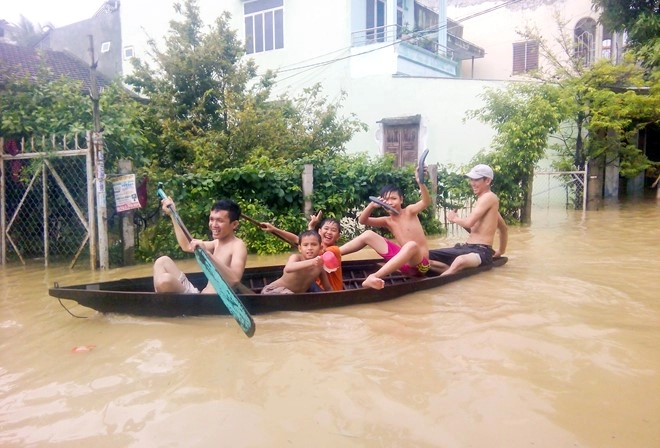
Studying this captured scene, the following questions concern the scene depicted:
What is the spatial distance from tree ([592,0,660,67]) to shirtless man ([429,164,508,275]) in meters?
10.3

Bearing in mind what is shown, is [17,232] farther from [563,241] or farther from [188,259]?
[563,241]

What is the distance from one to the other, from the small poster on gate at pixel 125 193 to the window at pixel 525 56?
1731 centimetres

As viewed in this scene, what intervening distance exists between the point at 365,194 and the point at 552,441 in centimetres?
655

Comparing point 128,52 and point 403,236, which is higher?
point 128,52

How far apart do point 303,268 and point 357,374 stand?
4.79ft

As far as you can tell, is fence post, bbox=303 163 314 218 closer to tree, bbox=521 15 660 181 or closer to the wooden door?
tree, bbox=521 15 660 181

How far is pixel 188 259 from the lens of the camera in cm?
786

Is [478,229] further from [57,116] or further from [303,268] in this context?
[57,116]

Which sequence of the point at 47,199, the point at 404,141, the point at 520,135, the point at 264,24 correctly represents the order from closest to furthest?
the point at 47,199 < the point at 520,135 < the point at 404,141 < the point at 264,24

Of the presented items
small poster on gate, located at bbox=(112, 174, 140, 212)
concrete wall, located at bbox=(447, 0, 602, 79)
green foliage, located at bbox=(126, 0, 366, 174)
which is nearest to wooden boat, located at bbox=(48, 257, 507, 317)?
small poster on gate, located at bbox=(112, 174, 140, 212)

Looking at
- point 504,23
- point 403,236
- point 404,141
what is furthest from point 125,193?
point 504,23

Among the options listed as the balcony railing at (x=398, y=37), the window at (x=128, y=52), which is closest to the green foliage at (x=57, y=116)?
the balcony railing at (x=398, y=37)

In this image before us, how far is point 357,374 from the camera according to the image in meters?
3.47

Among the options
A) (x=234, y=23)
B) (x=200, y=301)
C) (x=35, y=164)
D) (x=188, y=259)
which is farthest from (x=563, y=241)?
(x=234, y=23)
